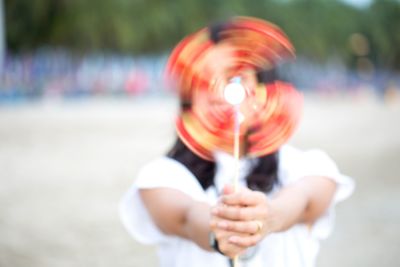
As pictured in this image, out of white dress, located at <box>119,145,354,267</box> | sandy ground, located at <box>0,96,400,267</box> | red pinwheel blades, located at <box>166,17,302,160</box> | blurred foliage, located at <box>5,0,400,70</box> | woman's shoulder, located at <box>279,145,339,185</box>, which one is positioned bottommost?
sandy ground, located at <box>0,96,400,267</box>

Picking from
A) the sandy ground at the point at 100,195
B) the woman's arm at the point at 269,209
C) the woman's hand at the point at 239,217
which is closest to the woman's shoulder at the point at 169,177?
the woman's arm at the point at 269,209

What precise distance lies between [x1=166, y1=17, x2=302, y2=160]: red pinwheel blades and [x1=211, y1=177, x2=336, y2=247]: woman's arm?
14 centimetres

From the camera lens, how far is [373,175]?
7652mm

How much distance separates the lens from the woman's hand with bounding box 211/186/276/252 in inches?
49.8

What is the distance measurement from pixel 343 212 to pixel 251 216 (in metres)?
4.50

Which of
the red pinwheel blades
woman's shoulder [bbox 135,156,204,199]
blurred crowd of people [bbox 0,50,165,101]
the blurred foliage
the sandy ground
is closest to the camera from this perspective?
the red pinwheel blades

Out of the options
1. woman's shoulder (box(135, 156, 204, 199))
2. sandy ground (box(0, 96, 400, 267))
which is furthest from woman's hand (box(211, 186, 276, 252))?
sandy ground (box(0, 96, 400, 267))

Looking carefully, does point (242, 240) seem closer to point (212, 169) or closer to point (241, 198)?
point (241, 198)

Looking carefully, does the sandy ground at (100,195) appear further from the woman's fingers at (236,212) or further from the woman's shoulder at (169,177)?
the woman's fingers at (236,212)

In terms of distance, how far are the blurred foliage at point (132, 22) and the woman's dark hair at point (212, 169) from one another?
118ft

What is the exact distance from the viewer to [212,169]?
167 centimetres

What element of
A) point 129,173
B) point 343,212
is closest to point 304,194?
point 343,212

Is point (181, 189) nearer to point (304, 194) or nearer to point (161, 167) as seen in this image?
point (161, 167)

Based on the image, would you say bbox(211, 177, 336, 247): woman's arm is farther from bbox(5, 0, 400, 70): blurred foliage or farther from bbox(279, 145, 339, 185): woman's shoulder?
bbox(5, 0, 400, 70): blurred foliage
